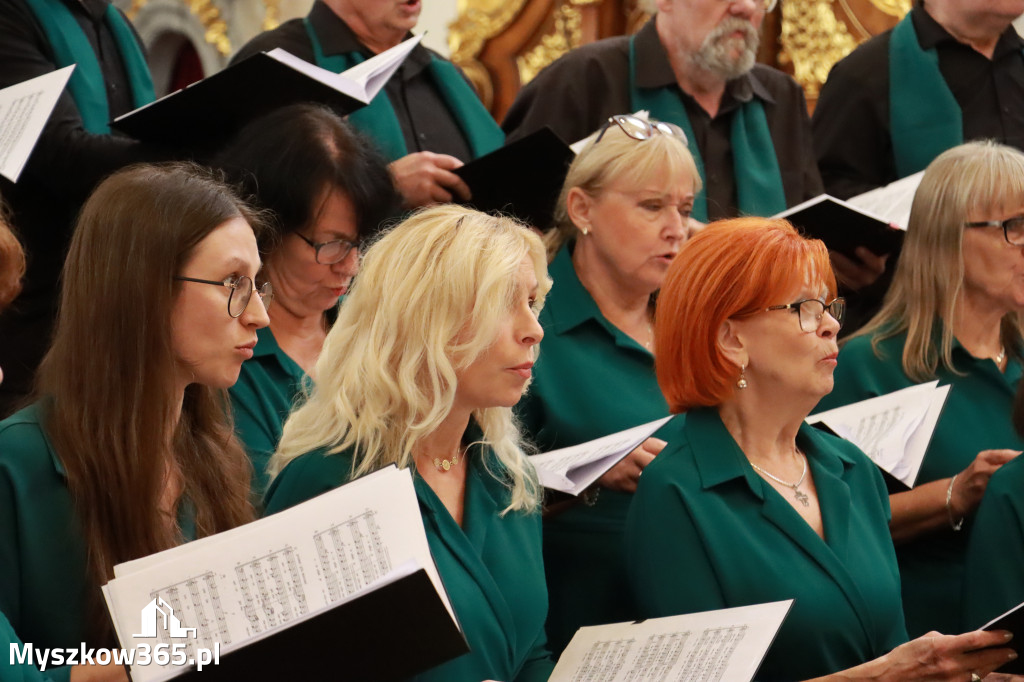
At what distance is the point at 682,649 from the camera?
2.33m

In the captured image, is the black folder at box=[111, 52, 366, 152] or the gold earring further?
the black folder at box=[111, 52, 366, 152]

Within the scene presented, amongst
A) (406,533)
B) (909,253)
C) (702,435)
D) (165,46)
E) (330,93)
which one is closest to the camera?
(406,533)

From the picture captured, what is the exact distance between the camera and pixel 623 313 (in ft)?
11.6

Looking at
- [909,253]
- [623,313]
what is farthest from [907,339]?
[623,313]

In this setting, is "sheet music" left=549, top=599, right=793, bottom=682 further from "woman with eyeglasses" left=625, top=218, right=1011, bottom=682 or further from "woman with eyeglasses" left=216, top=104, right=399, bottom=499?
"woman with eyeglasses" left=216, top=104, right=399, bottom=499

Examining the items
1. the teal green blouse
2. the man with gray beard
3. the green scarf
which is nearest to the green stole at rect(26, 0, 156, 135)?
the teal green blouse

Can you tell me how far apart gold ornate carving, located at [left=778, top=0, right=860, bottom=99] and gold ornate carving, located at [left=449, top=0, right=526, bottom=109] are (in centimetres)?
167

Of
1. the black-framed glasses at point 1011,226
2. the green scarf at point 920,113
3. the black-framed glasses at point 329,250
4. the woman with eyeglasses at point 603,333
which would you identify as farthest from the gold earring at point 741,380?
the green scarf at point 920,113

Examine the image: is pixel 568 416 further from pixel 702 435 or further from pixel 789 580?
pixel 789 580

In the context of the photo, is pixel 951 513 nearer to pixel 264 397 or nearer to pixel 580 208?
pixel 580 208

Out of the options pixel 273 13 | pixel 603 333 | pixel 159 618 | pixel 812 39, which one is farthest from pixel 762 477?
pixel 273 13

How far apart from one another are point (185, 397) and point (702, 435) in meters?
1.02

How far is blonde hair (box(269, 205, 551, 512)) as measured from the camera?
8.46 ft

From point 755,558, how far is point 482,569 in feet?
1.78
